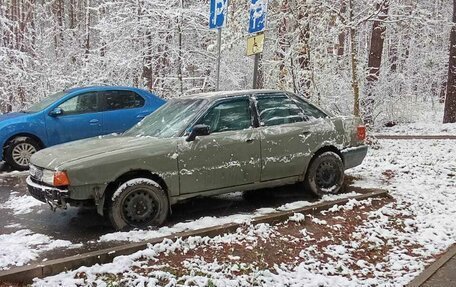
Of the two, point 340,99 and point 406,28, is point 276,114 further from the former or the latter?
point 340,99

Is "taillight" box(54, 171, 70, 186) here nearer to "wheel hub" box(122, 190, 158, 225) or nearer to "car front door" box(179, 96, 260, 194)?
"wheel hub" box(122, 190, 158, 225)

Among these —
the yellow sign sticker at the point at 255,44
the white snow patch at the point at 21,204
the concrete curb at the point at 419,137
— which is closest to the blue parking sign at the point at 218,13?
the yellow sign sticker at the point at 255,44

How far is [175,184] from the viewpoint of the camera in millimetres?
5656

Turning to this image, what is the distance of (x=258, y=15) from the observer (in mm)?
8195

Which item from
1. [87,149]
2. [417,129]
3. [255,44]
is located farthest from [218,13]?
[417,129]

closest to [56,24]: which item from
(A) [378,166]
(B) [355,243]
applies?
(A) [378,166]

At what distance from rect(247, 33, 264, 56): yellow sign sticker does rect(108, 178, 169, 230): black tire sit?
11.8 feet

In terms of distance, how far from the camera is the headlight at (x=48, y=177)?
204 inches

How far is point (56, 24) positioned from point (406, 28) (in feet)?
66.6

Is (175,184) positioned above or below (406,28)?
below

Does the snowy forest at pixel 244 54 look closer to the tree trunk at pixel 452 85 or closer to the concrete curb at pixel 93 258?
the tree trunk at pixel 452 85

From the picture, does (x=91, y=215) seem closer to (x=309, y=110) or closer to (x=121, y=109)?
(x=309, y=110)

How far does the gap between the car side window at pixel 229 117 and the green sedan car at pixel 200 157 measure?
1 centimetres

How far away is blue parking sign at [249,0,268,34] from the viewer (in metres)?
8.11
